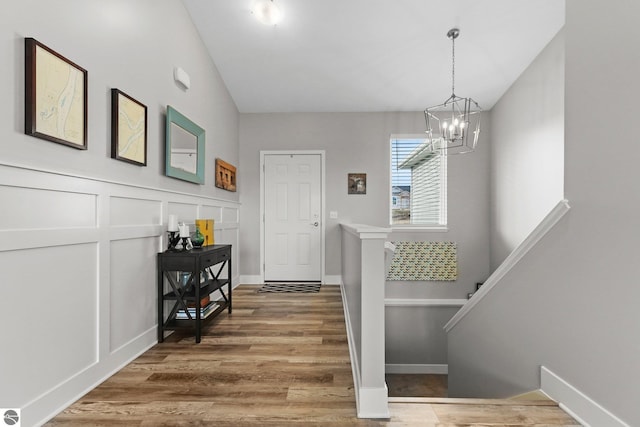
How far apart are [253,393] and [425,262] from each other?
139 inches

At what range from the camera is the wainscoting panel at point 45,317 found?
1.33 meters

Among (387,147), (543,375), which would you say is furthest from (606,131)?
(387,147)

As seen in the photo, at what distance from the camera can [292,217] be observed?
4.69 metres

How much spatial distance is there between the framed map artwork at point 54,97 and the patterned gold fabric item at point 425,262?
396cm

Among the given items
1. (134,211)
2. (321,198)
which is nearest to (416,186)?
(321,198)

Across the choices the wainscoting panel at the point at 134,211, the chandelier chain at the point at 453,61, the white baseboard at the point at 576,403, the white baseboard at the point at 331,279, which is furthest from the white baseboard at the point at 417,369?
the wainscoting panel at the point at 134,211

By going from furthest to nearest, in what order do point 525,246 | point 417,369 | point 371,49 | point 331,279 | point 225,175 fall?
point 331,279
point 417,369
point 225,175
point 371,49
point 525,246

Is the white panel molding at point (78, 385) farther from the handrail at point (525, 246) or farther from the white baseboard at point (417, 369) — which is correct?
the white baseboard at point (417, 369)

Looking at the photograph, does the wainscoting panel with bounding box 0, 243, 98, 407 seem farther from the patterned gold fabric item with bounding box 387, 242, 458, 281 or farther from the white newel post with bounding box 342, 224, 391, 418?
the patterned gold fabric item with bounding box 387, 242, 458, 281

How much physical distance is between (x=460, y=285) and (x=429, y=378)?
1376 millimetres

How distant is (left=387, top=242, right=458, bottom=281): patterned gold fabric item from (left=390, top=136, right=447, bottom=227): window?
0.35 metres

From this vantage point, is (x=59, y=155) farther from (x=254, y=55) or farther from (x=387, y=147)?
(x=387, y=147)

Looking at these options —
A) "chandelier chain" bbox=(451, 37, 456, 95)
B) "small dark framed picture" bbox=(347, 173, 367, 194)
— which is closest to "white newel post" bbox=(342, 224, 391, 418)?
"chandelier chain" bbox=(451, 37, 456, 95)

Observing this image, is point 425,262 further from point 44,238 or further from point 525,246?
point 44,238
